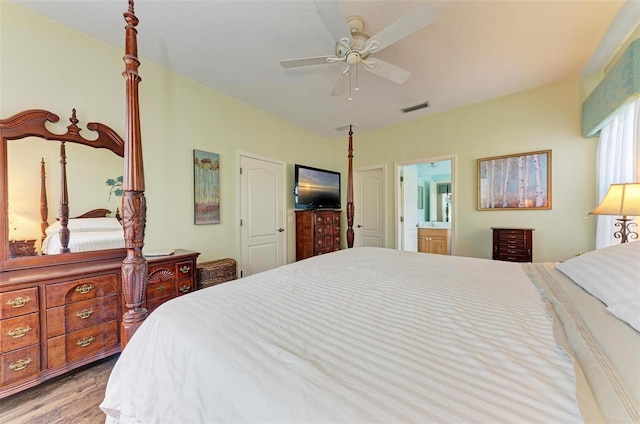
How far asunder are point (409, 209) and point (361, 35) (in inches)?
127

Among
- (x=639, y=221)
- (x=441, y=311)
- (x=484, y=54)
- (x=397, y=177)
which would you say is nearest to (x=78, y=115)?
(x=441, y=311)

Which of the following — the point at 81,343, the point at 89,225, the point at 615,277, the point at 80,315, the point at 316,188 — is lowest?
the point at 81,343

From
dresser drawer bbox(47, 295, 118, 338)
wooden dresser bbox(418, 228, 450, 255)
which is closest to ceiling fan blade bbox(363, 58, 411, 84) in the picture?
dresser drawer bbox(47, 295, 118, 338)

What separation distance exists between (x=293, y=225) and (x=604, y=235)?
12.6 ft

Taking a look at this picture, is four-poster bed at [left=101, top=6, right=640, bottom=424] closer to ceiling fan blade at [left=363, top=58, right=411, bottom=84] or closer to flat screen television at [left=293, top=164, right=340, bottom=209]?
ceiling fan blade at [left=363, top=58, right=411, bottom=84]

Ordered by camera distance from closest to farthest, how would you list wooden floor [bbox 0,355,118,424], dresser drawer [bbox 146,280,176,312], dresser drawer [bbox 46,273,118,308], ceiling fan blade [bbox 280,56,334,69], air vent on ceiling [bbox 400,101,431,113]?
wooden floor [bbox 0,355,118,424] < dresser drawer [bbox 46,273,118,308] < ceiling fan blade [bbox 280,56,334,69] < dresser drawer [bbox 146,280,176,312] < air vent on ceiling [bbox 400,101,431,113]

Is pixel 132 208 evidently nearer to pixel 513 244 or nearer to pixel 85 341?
pixel 85 341

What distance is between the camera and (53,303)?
1.61 metres

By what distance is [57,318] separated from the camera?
163cm

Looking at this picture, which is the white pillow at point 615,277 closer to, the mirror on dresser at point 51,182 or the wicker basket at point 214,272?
the wicker basket at point 214,272

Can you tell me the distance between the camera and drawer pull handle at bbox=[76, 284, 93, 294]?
174 centimetres

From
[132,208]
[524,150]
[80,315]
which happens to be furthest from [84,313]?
[524,150]

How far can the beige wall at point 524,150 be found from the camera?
8.96ft

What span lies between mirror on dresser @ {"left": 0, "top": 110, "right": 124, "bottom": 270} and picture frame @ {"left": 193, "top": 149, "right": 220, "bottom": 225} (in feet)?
2.39
